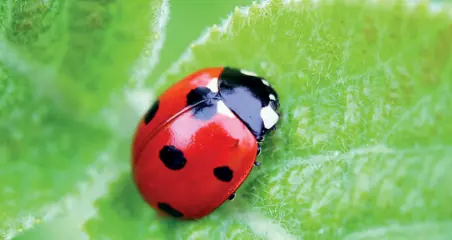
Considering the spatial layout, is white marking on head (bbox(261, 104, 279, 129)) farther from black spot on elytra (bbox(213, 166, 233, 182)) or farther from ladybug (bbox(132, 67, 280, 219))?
black spot on elytra (bbox(213, 166, 233, 182))

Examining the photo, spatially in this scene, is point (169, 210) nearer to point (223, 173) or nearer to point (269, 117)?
point (223, 173)

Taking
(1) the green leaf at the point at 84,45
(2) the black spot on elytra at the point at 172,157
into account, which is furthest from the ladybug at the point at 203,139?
(1) the green leaf at the point at 84,45

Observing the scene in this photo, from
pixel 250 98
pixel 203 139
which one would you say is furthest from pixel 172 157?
pixel 250 98

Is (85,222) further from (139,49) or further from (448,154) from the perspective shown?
(448,154)

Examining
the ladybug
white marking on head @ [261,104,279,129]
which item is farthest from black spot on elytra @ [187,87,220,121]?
white marking on head @ [261,104,279,129]

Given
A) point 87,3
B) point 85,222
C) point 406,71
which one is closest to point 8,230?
point 85,222

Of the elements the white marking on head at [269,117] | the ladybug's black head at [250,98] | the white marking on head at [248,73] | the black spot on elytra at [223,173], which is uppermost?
the white marking on head at [248,73]

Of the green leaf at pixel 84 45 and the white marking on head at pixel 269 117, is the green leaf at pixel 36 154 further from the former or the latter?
the white marking on head at pixel 269 117
